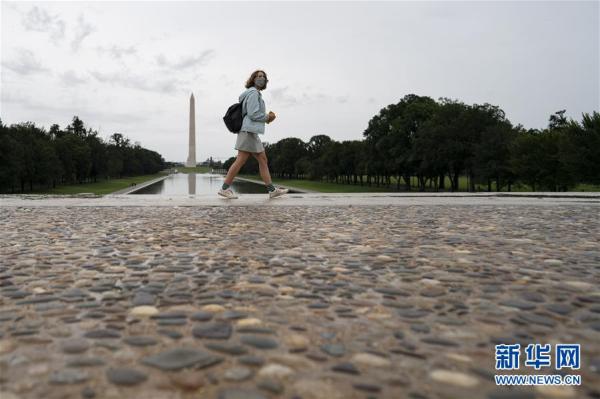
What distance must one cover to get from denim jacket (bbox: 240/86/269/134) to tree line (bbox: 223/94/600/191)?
3276cm

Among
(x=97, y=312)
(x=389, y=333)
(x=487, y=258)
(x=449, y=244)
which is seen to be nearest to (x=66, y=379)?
(x=97, y=312)

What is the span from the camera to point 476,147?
1750 inches

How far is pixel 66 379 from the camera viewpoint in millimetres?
1785

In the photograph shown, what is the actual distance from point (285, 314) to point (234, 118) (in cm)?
921

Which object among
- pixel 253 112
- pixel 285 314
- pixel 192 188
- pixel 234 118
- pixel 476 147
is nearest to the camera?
pixel 285 314

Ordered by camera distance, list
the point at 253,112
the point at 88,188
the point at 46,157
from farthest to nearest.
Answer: the point at 88,188 < the point at 46,157 < the point at 253,112

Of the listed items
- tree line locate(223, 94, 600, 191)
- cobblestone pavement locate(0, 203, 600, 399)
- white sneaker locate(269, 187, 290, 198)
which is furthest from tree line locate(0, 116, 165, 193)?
cobblestone pavement locate(0, 203, 600, 399)

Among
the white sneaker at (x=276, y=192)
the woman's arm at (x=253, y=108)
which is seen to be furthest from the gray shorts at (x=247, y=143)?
the white sneaker at (x=276, y=192)

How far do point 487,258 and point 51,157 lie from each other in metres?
60.7

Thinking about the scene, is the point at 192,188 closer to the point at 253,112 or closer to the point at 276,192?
the point at 276,192

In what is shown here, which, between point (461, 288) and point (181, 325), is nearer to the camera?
point (181, 325)

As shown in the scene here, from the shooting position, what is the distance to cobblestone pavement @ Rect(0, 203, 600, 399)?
5.89ft

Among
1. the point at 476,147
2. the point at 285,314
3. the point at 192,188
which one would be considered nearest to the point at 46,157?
the point at 192,188

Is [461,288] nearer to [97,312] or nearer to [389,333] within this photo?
[389,333]
